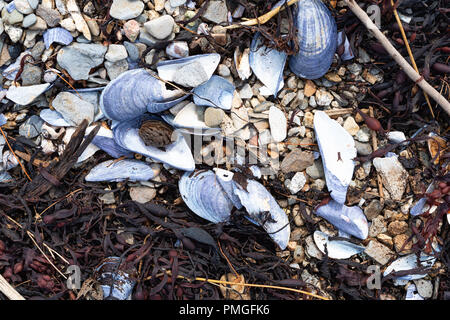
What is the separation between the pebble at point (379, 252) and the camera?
5.71 feet

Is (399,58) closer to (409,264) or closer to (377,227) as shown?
(377,227)

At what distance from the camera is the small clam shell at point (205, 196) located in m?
1.71

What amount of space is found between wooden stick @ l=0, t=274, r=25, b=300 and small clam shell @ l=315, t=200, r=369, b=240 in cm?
129

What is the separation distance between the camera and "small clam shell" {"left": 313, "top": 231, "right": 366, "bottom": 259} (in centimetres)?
175

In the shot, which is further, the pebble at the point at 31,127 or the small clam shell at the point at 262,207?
the pebble at the point at 31,127

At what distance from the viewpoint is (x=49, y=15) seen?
1.66m

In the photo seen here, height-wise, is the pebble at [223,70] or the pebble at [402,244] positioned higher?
the pebble at [223,70]

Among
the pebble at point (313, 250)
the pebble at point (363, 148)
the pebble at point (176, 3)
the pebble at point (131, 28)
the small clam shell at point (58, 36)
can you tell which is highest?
the pebble at point (176, 3)

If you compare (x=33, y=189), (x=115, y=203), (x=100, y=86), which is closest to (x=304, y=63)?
(x=100, y=86)

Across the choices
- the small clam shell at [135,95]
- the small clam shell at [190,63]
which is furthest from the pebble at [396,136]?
the small clam shell at [135,95]

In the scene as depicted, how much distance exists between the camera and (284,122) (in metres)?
1.75

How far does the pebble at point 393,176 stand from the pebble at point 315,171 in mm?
252

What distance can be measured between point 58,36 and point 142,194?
75 cm

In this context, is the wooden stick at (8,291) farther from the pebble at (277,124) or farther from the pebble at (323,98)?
the pebble at (323,98)
